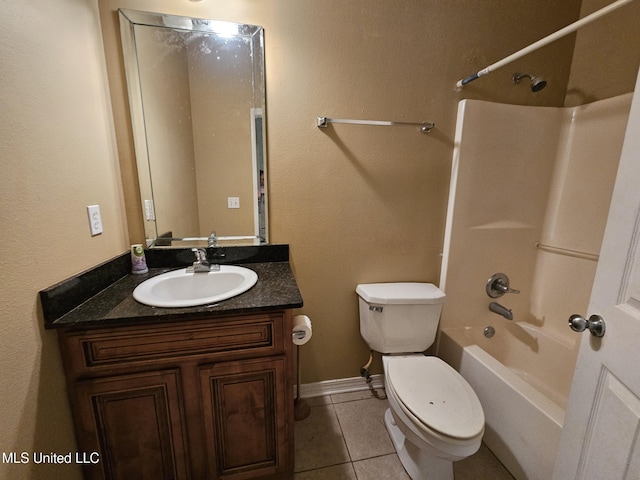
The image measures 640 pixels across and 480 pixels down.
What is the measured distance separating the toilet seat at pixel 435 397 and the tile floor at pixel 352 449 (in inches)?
16.2

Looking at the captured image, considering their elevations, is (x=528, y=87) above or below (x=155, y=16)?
below

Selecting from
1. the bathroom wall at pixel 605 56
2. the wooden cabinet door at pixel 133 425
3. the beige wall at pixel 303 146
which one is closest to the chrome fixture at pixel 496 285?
the beige wall at pixel 303 146

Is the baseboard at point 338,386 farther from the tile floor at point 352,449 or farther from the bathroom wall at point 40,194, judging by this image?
the bathroom wall at point 40,194

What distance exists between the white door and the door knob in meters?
0.01

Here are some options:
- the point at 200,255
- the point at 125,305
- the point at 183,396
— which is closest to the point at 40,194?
the point at 125,305

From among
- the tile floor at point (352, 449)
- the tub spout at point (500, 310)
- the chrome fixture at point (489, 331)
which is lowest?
the tile floor at point (352, 449)

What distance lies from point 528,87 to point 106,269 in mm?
2292

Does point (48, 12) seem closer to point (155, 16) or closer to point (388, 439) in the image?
point (155, 16)

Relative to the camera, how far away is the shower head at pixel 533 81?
1348 mm

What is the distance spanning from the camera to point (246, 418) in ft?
3.47

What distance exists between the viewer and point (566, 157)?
1559mm

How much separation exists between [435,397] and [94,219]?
1549 millimetres

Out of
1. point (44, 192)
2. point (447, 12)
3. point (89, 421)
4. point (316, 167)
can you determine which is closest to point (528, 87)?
point (447, 12)

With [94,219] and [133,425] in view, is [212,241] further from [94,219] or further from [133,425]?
[133,425]
